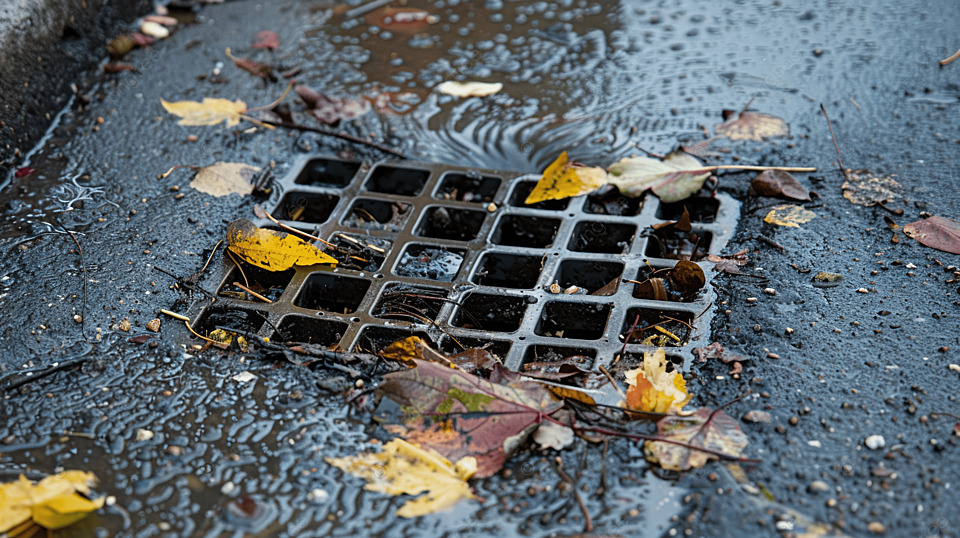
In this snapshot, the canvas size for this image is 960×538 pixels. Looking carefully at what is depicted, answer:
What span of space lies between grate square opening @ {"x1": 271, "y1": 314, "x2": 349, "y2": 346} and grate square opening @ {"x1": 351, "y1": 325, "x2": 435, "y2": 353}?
2.3 inches

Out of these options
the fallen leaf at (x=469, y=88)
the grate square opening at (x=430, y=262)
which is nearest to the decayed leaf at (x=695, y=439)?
the grate square opening at (x=430, y=262)

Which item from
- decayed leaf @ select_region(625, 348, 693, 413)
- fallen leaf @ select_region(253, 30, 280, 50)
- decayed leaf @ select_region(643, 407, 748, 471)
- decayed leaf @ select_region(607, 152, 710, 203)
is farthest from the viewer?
fallen leaf @ select_region(253, 30, 280, 50)

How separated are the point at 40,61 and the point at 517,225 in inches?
82.1

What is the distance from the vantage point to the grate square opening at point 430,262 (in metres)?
2.24

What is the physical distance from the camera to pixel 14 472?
5.17ft

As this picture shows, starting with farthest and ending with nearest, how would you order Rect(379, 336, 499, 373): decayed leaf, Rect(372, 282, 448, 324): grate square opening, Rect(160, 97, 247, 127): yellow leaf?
1. Rect(160, 97, 247, 127): yellow leaf
2. Rect(372, 282, 448, 324): grate square opening
3. Rect(379, 336, 499, 373): decayed leaf

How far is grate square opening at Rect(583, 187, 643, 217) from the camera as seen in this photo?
2443 mm

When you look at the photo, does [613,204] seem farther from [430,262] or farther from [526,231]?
[430,262]

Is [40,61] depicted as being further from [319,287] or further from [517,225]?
[517,225]

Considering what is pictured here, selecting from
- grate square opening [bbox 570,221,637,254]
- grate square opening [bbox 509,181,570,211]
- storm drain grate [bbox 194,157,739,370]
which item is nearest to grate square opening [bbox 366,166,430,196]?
storm drain grate [bbox 194,157,739,370]

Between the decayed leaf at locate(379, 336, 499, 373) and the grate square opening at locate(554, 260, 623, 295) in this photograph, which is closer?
the decayed leaf at locate(379, 336, 499, 373)

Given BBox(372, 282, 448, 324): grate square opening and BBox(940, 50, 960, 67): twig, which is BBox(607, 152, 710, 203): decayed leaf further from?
BBox(940, 50, 960, 67): twig

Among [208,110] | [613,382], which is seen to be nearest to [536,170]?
[613,382]

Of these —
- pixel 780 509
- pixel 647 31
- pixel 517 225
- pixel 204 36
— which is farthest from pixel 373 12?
pixel 780 509
